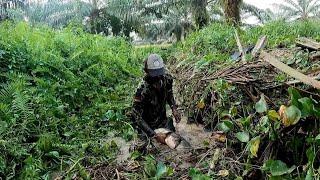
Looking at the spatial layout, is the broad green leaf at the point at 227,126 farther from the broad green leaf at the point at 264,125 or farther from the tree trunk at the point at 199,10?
the tree trunk at the point at 199,10

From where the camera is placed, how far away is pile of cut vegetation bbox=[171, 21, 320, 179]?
2.83m

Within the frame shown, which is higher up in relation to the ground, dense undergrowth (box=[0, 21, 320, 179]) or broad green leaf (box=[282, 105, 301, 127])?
broad green leaf (box=[282, 105, 301, 127])

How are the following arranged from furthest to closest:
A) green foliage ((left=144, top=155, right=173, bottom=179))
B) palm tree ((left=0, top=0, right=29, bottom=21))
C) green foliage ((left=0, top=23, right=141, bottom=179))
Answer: palm tree ((left=0, top=0, right=29, bottom=21)), green foliage ((left=0, top=23, right=141, bottom=179)), green foliage ((left=144, top=155, right=173, bottom=179))

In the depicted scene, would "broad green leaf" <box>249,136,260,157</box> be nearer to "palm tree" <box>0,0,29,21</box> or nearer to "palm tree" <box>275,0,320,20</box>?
"palm tree" <box>0,0,29,21</box>

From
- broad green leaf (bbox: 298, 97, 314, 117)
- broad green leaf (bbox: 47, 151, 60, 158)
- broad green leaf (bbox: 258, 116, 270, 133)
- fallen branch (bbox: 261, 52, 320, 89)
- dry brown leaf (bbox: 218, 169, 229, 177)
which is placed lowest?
broad green leaf (bbox: 47, 151, 60, 158)

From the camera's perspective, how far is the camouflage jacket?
15.8 feet

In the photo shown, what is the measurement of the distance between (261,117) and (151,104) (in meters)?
1.90

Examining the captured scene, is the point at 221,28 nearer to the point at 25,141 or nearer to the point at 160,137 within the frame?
the point at 160,137

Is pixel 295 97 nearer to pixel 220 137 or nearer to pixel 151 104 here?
pixel 220 137

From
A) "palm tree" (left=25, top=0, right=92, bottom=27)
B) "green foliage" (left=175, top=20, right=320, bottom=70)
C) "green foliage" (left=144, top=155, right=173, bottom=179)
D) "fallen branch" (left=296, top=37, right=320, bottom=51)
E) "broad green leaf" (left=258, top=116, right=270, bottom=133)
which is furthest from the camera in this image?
"palm tree" (left=25, top=0, right=92, bottom=27)

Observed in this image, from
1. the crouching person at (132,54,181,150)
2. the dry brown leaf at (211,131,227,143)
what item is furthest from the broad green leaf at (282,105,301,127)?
the crouching person at (132,54,181,150)

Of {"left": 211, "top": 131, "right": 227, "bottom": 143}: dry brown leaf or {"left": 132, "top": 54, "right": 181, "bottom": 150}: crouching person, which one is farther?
{"left": 132, "top": 54, "right": 181, "bottom": 150}: crouching person

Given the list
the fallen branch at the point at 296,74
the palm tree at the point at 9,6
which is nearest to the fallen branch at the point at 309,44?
the fallen branch at the point at 296,74

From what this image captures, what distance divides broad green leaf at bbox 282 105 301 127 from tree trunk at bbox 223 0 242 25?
962 cm
